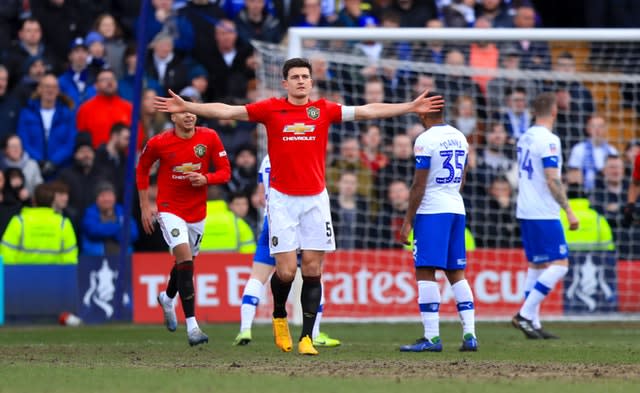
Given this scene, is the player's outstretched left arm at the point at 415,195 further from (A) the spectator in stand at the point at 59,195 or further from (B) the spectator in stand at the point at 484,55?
(B) the spectator in stand at the point at 484,55

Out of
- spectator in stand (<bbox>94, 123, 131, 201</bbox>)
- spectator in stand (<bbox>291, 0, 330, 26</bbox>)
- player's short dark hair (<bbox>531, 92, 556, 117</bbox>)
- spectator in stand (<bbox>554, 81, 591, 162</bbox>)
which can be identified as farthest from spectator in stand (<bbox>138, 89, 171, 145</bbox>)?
player's short dark hair (<bbox>531, 92, 556, 117</bbox>)

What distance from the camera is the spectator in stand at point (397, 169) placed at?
1916cm

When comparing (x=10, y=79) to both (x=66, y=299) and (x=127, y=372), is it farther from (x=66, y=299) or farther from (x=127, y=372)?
(x=127, y=372)

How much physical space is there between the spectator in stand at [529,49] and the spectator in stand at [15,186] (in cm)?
799

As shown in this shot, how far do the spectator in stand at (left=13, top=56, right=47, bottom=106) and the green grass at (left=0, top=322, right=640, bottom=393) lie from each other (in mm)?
5080

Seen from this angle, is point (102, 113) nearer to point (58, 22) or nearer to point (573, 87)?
A: point (58, 22)

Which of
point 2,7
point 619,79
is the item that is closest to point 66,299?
point 2,7

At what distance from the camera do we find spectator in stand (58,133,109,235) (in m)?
18.7

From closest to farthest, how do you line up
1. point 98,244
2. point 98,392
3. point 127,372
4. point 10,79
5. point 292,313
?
1. point 98,392
2. point 127,372
3. point 292,313
4. point 98,244
5. point 10,79

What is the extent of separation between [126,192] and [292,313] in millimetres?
2762

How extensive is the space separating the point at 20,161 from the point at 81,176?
0.85 m

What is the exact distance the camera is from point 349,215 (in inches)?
744

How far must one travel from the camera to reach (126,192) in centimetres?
1789

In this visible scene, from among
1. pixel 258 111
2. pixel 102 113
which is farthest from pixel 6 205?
pixel 258 111
